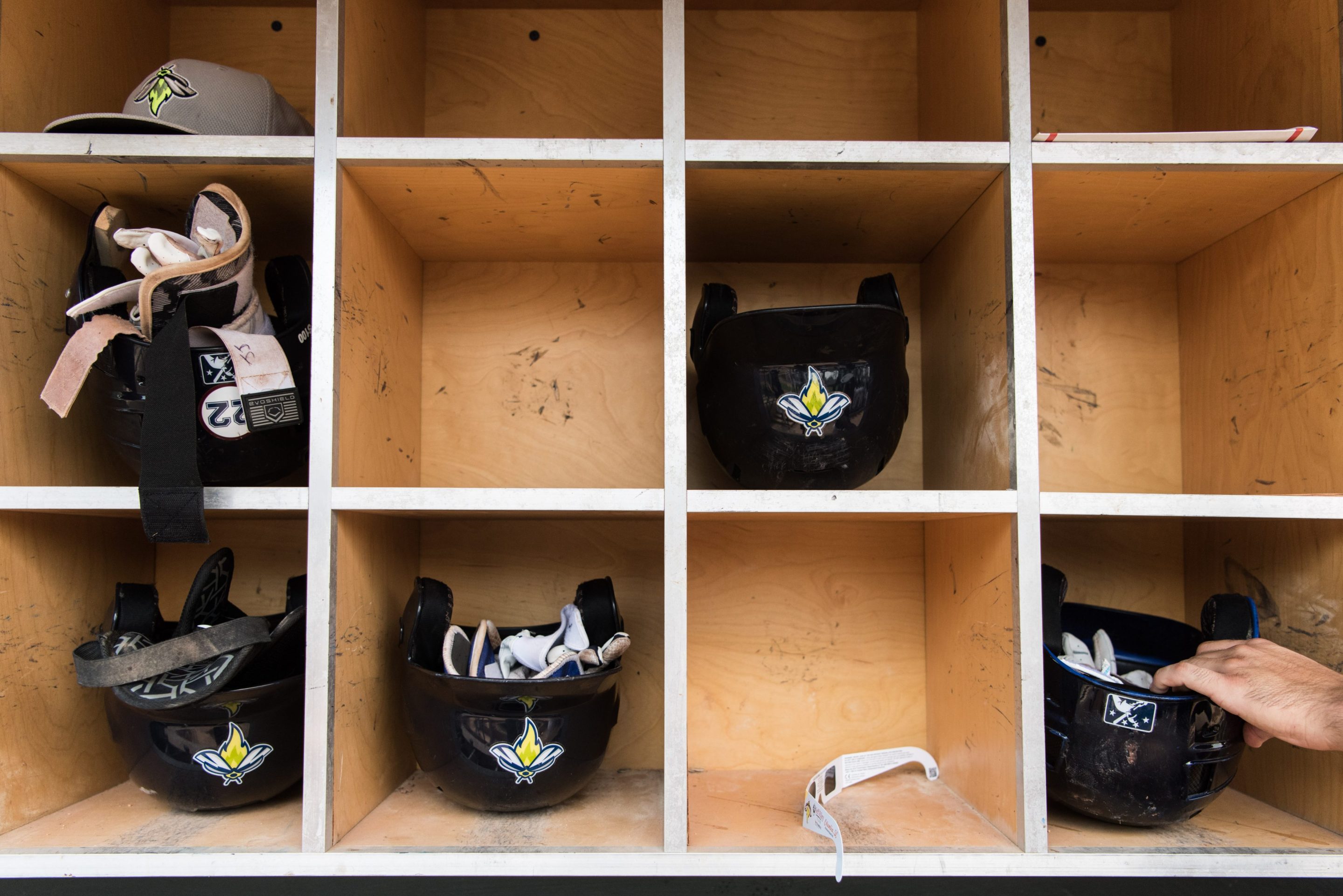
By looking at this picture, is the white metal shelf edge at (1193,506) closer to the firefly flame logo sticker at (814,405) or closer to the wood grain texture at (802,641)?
the firefly flame logo sticker at (814,405)

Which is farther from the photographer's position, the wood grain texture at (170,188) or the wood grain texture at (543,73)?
the wood grain texture at (543,73)

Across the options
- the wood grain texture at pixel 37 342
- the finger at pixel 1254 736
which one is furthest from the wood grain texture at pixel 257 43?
the finger at pixel 1254 736

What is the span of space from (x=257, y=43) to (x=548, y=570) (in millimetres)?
1058

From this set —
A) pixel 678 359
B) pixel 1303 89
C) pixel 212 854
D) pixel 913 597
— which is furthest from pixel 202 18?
pixel 1303 89

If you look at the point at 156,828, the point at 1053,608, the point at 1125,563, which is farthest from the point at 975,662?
the point at 156,828

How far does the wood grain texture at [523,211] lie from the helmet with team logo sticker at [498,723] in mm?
553

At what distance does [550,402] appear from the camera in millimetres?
1379

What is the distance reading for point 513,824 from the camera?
1.03 m

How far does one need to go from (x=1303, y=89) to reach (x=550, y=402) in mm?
1206

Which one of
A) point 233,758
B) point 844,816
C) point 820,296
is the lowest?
point 844,816

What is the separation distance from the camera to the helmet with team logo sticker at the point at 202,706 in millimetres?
952

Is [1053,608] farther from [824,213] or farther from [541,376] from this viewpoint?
[541,376]

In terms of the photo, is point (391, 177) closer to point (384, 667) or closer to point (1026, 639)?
point (384, 667)

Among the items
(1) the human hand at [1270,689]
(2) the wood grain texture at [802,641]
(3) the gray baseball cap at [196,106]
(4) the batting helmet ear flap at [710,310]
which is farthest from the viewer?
(2) the wood grain texture at [802,641]
